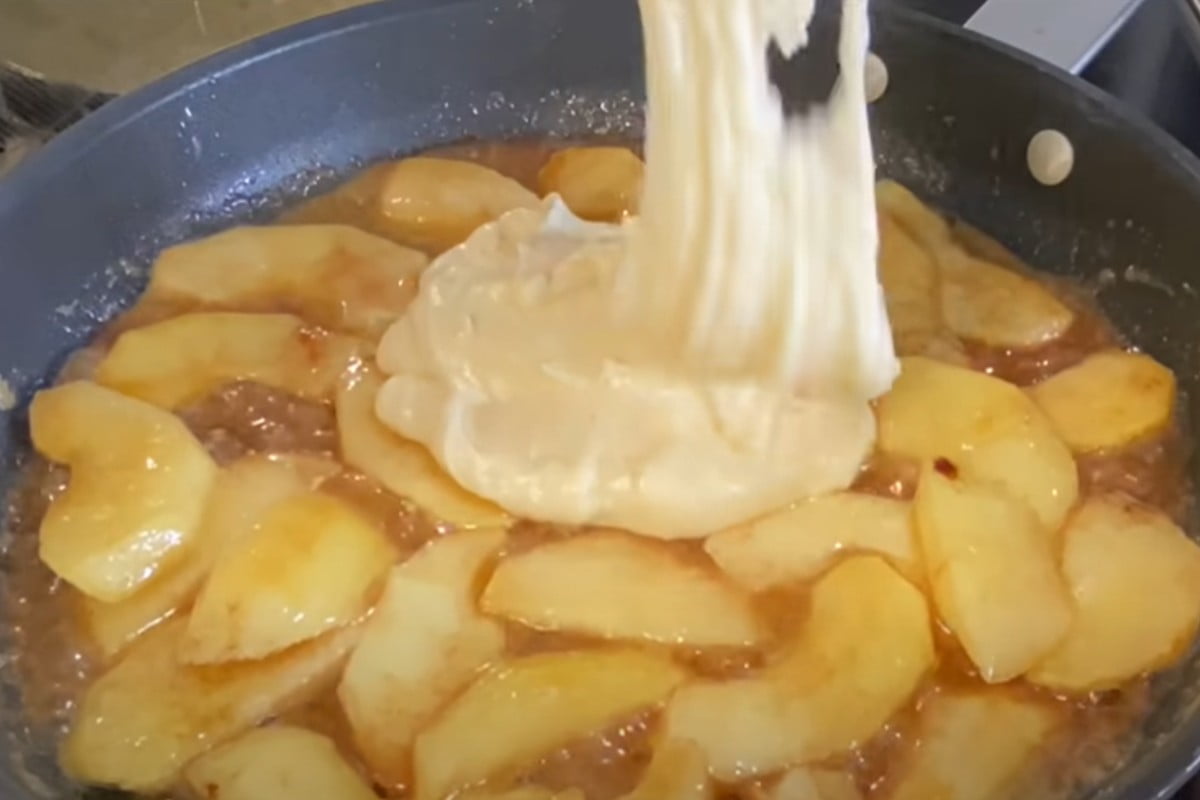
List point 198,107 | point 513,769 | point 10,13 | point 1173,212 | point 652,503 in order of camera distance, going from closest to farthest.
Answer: point 513,769 < point 652,503 < point 1173,212 < point 198,107 < point 10,13

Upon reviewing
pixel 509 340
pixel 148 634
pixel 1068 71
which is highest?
pixel 1068 71

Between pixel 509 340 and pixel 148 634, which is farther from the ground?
pixel 509 340

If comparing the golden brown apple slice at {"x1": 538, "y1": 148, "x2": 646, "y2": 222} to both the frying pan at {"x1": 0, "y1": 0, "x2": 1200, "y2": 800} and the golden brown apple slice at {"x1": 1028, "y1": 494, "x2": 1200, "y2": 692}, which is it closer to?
the frying pan at {"x1": 0, "y1": 0, "x2": 1200, "y2": 800}

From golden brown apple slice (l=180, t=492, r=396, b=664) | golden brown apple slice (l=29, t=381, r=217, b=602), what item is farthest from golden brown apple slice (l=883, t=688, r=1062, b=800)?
golden brown apple slice (l=29, t=381, r=217, b=602)

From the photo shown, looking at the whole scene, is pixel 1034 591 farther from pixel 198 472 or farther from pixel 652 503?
pixel 198 472

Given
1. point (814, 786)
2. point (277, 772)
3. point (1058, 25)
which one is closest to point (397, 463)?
point (277, 772)

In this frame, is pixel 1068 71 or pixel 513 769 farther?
pixel 1068 71

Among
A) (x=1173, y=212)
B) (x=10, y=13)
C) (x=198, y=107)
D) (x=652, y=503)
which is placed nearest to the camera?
(x=652, y=503)

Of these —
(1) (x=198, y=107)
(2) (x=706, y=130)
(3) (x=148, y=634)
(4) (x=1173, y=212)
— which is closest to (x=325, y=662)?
(3) (x=148, y=634)
